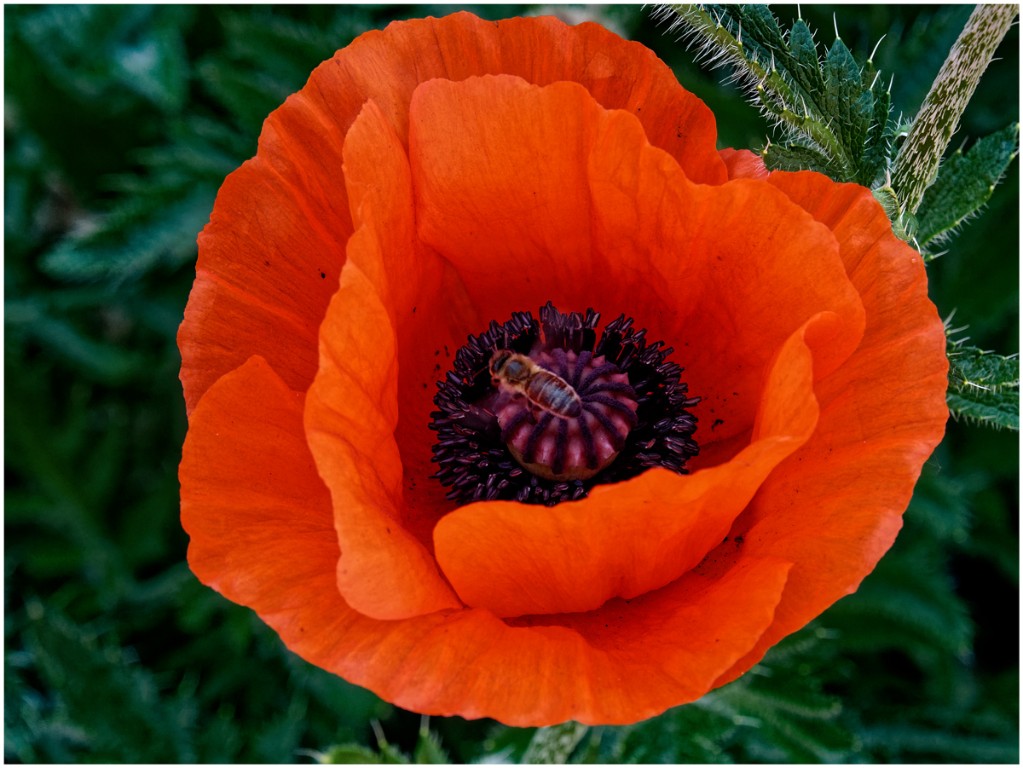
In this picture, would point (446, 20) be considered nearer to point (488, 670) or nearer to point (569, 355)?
point (569, 355)

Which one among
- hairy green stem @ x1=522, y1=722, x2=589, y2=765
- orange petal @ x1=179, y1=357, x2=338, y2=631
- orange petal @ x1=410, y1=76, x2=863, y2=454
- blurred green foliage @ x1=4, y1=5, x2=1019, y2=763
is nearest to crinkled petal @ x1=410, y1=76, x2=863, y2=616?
orange petal @ x1=410, y1=76, x2=863, y2=454

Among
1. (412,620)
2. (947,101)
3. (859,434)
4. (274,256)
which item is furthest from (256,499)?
(947,101)

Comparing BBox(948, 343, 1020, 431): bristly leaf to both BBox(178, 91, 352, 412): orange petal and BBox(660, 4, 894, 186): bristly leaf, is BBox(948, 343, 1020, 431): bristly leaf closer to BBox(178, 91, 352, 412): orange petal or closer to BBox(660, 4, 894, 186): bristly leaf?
BBox(660, 4, 894, 186): bristly leaf

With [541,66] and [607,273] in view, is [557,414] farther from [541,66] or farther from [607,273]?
[541,66]

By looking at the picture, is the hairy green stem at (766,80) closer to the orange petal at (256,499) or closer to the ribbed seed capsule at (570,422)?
the ribbed seed capsule at (570,422)

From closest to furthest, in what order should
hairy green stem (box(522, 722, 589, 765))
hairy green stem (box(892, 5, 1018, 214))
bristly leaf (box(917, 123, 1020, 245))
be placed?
1. hairy green stem (box(892, 5, 1018, 214))
2. bristly leaf (box(917, 123, 1020, 245))
3. hairy green stem (box(522, 722, 589, 765))

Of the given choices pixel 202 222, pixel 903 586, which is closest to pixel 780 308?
pixel 903 586
